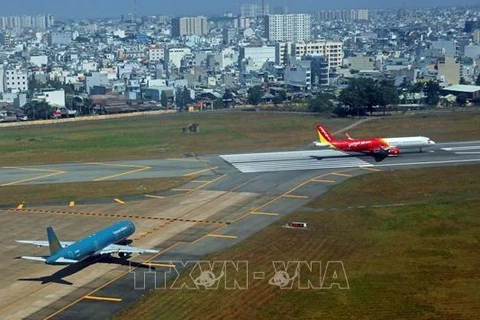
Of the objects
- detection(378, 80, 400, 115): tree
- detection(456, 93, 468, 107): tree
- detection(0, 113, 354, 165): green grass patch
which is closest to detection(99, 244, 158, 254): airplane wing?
detection(0, 113, 354, 165): green grass patch

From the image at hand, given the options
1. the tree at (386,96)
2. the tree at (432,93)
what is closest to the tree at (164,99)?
the tree at (386,96)

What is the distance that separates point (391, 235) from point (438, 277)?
31.3 ft

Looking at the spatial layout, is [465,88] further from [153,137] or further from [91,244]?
[91,244]

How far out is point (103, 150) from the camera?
104 meters

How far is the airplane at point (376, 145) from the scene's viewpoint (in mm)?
88562

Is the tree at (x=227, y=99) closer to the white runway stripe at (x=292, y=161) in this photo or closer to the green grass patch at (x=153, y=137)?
the green grass patch at (x=153, y=137)

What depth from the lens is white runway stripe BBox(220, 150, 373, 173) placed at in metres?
85.0

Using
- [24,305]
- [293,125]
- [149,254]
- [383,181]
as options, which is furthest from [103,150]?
[24,305]

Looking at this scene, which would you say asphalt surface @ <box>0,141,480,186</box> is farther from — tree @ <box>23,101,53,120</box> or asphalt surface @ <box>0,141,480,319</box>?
tree @ <box>23,101,53,120</box>

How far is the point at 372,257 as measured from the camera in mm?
51781

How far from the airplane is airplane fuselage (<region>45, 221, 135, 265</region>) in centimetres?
3810

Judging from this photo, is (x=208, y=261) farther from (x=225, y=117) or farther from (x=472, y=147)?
(x=225, y=117)

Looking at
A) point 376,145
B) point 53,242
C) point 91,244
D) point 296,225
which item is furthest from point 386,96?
point 53,242

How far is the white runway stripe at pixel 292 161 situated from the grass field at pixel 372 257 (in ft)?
34.8
